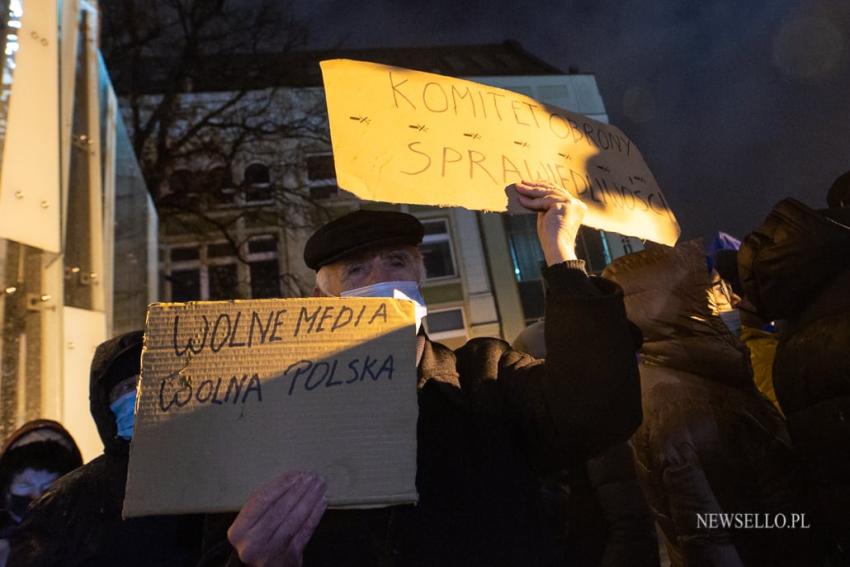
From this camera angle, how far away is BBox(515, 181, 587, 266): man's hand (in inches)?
53.4

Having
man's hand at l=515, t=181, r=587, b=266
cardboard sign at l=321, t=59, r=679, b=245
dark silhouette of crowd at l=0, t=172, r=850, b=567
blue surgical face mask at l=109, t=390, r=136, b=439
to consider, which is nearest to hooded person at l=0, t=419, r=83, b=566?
dark silhouette of crowd at l=0, t=172, r=850, b=567

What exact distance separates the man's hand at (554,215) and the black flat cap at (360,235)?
1.13ft

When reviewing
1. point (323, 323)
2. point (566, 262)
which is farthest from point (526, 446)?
point (323, 323)

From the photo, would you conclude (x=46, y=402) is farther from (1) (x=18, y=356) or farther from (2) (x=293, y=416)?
(2) (x=293, y=416)

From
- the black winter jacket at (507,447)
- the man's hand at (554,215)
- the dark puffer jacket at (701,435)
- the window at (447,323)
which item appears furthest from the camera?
the window at (447,323)

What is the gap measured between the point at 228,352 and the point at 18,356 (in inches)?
95.0

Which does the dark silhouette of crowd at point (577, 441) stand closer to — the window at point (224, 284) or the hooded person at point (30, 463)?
the hooded person at point (30, 463)

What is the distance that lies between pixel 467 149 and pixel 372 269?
45 cm

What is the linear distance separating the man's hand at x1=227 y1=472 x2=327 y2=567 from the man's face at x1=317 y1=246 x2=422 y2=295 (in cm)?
72

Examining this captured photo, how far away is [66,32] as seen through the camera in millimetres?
3482

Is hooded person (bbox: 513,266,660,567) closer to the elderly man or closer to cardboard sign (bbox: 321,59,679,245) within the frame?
the elderly man

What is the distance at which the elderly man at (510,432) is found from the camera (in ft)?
4.02

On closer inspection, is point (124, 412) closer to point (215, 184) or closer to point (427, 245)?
point (215, 184)

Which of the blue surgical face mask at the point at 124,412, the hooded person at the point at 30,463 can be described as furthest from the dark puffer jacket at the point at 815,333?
Result: the hooded person at the point at 30,463
